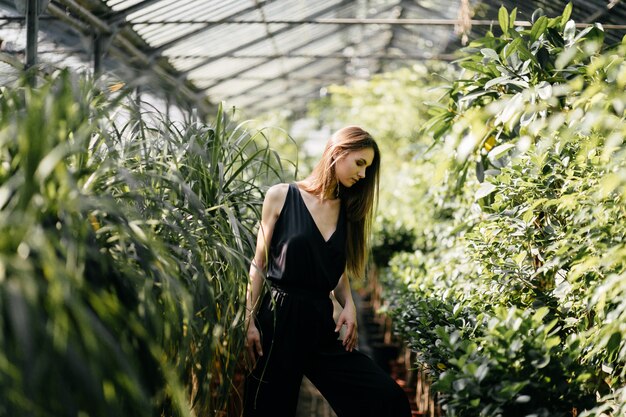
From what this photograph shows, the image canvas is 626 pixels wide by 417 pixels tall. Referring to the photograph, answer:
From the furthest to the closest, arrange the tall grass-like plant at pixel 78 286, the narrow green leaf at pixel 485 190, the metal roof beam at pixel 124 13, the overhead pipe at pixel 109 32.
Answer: the metal roof beam at pixel 124 13
the overhead pipe at pixel 109 32
the narrow green leaf at pixel 485 190
the tall grass-like plant at pixel 78 286

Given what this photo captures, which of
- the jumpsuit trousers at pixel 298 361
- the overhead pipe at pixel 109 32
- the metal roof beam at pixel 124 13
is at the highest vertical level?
the metal roof beam at pixel 124 13

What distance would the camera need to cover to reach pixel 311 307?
2215 mm

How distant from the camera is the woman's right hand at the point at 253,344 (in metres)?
2.19

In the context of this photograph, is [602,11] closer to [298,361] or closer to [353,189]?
[353,189]

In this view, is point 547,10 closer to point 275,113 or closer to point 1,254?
point 1,254

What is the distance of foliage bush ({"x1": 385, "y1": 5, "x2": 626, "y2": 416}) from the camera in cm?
162

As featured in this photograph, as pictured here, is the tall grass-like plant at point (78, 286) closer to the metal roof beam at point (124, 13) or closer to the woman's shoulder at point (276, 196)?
the woman's shoulder at point (276, 196)

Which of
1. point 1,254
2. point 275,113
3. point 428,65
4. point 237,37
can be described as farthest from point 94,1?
point 275,113

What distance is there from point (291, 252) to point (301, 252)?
0.11ft

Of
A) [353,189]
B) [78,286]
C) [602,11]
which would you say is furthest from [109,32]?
[78,286]

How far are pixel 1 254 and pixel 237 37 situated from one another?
743 cm

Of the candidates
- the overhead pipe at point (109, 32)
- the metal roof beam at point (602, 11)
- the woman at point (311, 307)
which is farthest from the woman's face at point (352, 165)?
the metal roof beam at point (602, 11)

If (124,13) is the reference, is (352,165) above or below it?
below

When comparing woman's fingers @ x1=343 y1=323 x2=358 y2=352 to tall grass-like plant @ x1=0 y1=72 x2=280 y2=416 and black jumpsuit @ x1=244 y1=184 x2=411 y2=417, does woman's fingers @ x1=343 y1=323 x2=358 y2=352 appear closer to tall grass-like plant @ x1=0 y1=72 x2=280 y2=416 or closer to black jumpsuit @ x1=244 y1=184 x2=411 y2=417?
black jumpsuit @ x1=244 y1=184 x2=411 y2=417
